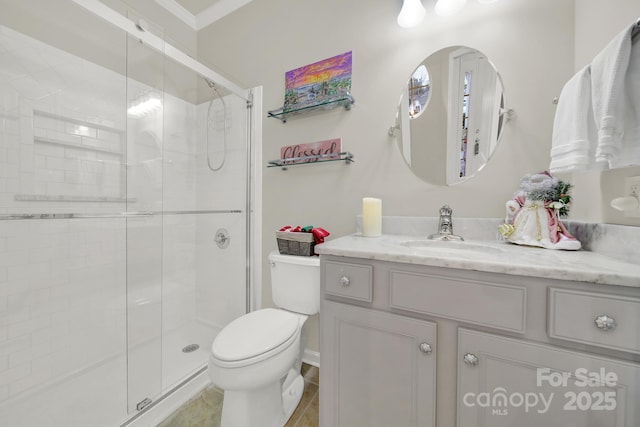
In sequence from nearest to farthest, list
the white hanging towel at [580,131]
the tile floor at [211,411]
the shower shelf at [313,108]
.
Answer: the white hanging towel at [580,131]
the tile floor at [211,411]
the shower shelf at [313,108]

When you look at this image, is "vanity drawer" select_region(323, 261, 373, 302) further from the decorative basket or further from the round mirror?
the round mirror

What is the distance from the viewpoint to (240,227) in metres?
1.87

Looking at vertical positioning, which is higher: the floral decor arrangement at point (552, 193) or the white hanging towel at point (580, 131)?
the white hanging towel at point (580, 131)

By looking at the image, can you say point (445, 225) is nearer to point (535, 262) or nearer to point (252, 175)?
point (535, 262)

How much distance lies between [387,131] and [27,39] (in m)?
1.96

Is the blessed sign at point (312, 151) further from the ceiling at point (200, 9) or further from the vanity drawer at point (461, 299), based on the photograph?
the ceiling at point (200, 9)

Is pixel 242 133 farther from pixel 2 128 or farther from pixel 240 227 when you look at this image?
pixel 2 128

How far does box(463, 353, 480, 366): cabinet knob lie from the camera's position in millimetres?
703

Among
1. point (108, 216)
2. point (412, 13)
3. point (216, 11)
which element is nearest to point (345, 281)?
point (412, 13)

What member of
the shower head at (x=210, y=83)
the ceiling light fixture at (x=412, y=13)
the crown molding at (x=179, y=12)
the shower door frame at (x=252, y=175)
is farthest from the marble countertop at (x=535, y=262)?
the crown molding at (x=179, y=12)

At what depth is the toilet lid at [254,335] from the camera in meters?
0.96

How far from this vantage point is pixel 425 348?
2.51 feet

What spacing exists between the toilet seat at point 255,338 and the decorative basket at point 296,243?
1.08 feet

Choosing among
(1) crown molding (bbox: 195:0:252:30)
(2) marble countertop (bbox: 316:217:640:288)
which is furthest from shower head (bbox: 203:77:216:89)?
(2) marble countertop (bbox: 316:217:640:288)
